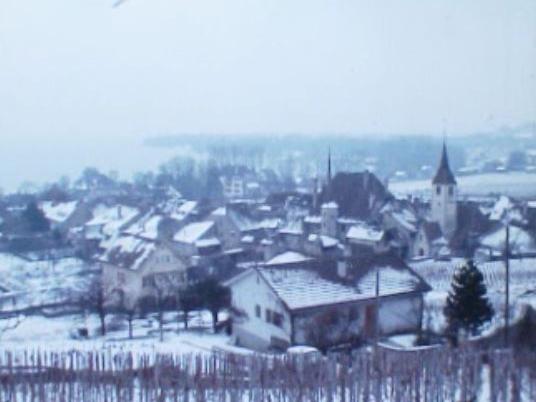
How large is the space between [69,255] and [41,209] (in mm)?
992

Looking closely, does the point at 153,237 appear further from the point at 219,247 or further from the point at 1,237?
the point at 1,237

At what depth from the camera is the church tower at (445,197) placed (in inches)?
192

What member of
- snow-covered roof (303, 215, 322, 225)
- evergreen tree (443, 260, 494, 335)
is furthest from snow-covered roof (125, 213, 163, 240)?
evergreen tree (443, 260, 494, 335)

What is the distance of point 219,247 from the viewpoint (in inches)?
275

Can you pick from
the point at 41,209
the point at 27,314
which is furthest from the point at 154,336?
the point at 41,209

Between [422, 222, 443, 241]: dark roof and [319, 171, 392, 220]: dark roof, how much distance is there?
590 mm

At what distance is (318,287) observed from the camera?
418cm

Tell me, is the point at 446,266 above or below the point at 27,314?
above

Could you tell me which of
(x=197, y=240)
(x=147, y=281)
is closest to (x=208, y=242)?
(x=197, y=240)

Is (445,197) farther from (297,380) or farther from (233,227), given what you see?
(233,227)

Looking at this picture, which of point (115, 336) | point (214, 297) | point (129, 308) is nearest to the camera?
point (115, 336)

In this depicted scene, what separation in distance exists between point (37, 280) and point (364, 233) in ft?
10.5

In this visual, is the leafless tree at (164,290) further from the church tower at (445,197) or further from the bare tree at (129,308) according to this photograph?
the church tower at (445,197)

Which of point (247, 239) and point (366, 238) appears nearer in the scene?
point (366, 238)
